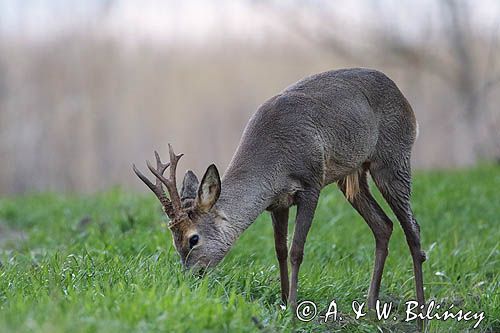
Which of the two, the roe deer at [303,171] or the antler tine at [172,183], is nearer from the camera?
the antler tine at [172,183]

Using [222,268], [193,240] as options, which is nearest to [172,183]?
[193,240]

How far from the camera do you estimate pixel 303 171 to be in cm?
544

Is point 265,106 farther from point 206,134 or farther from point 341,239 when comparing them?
point 206,134

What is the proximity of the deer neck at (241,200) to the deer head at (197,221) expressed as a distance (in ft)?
0.17

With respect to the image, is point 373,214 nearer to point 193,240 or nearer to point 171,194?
point 193,240

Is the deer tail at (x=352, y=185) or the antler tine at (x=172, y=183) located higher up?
the antler tine at (x=172, y=183)

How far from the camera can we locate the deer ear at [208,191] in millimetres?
5195

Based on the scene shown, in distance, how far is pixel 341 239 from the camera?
741cm

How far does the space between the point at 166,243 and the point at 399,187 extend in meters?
1.78

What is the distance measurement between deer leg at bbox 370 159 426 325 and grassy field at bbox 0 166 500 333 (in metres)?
0.37

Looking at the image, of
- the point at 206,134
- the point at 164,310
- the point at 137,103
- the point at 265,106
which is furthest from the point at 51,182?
the point at 164,310
